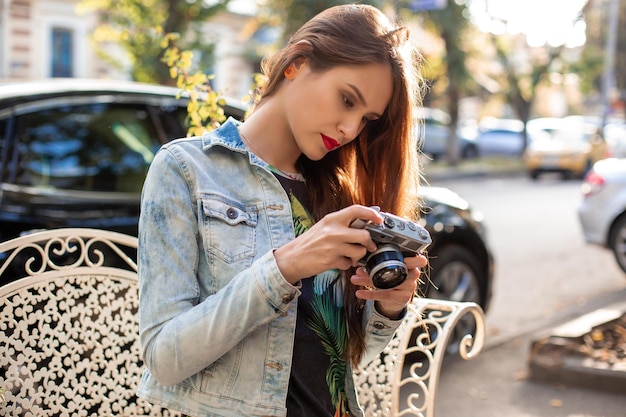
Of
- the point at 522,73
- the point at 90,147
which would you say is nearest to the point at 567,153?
the point at 522,73

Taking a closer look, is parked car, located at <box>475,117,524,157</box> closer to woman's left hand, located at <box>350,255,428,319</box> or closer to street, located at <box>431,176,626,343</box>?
street, located at <box>431,176,626,343</box>

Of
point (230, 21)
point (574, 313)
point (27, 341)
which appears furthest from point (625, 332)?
point (230, 21)

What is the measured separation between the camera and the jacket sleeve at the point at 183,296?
1.42 meters

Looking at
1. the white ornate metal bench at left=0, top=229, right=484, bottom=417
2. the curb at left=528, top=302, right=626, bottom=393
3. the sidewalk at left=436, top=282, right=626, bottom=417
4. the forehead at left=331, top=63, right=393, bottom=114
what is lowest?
the sidewalk at left=436, top=282, right=626, bottom=417

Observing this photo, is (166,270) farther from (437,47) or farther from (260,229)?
(437,47)

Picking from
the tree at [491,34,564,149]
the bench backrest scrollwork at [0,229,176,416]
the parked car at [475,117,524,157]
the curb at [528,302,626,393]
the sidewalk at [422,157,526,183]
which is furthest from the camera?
the parked car at [475,117,524,157]

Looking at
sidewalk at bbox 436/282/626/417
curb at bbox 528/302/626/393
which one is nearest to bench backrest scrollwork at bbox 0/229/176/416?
sidewalk at bbox 436/282/626/417

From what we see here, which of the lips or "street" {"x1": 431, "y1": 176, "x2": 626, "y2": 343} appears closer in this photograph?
the lips

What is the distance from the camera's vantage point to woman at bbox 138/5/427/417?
1427 millimetres

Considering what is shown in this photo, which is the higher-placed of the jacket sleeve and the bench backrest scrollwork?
the jacket sleeve

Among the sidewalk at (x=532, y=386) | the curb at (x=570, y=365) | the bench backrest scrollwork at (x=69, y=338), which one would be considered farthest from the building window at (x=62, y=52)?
the bench backrest scrollwork at (x=69, y=338)

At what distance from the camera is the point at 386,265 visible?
145 cm

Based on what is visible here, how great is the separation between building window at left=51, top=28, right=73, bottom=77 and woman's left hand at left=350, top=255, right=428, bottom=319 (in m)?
19.8

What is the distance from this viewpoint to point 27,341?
212cm
